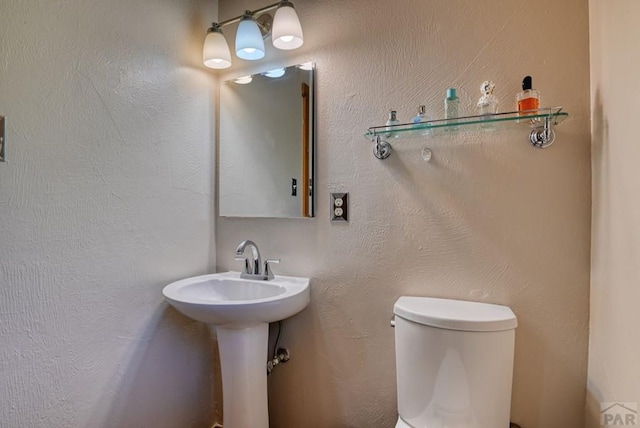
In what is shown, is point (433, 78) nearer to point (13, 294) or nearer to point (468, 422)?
point (468, 422)

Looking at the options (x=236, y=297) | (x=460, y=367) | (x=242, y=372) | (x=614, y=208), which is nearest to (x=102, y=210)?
(x=236, y=297)

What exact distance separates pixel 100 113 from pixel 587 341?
1.77 metres

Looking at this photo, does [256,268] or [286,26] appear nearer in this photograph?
[286,26]

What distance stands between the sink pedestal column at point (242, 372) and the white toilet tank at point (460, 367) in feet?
1.91

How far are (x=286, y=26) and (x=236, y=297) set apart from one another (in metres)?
1.13

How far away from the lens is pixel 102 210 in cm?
113

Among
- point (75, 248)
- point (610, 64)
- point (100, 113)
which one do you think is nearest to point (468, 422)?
point (610, 64)

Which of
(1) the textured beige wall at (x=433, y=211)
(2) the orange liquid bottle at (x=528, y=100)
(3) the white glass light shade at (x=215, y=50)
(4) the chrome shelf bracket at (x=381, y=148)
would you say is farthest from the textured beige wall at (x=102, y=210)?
(2) the orange liquid bottle at (x=528, y=100)

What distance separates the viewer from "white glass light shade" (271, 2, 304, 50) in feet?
4.20

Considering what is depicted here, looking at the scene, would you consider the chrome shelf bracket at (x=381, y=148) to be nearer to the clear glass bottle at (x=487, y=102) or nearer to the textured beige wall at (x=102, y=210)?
the clear glass bottle at (x=487, y=102)

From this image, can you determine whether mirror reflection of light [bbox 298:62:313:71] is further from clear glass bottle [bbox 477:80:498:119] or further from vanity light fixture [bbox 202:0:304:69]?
clear glass bottle [bbox 477:80:498:119]

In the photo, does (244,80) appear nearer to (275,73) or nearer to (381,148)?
(275,73)

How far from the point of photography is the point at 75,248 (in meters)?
1.06

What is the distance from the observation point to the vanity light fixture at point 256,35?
1286mm
